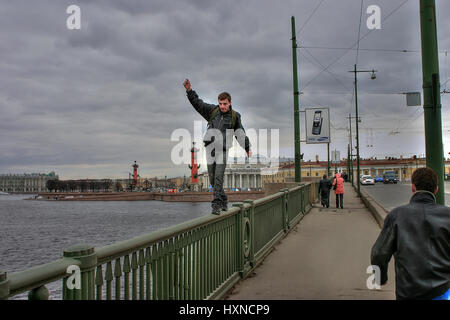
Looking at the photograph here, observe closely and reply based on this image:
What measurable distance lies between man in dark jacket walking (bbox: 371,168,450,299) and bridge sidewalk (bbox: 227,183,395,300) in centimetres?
249

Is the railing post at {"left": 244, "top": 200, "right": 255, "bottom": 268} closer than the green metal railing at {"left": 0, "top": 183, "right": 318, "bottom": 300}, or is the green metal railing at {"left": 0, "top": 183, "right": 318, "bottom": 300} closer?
the green metal railing at {"left": 0, "top": 183, "right": 318, "bottom": 300}

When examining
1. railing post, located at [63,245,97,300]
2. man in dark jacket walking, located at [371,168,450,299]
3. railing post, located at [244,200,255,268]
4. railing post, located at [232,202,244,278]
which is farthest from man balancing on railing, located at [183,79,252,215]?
railing post, located at [63,245,97,300]

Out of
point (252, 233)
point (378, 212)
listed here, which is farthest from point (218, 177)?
point (378, 212)

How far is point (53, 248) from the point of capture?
103ft

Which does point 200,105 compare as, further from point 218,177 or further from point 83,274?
point 83,274

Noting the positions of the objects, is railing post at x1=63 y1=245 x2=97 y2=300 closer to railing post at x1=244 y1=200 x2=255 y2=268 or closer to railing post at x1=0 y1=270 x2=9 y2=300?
railing post at x1=0 y1=270 x2=9 y2=300

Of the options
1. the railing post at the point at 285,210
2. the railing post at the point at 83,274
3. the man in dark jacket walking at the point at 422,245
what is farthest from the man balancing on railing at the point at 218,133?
the railing post at the point at 285,210

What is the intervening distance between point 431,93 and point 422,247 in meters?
3.19

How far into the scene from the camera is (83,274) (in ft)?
7.26

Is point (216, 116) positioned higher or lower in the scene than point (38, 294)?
higher

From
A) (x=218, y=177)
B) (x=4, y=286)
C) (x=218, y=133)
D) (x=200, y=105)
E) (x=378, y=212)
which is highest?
(x=200, y=105)

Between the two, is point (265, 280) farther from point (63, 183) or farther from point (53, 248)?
point (63, 183)

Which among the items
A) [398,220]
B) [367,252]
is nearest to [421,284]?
[398,220]

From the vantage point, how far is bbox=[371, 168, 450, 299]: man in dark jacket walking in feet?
8.16
